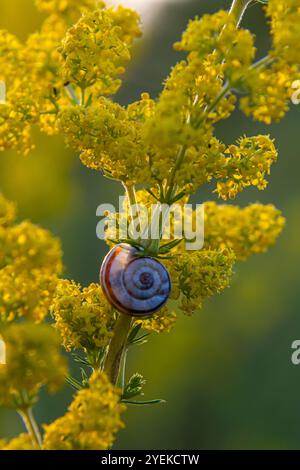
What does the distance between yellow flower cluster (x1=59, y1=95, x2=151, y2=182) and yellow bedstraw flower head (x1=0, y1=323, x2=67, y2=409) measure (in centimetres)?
72

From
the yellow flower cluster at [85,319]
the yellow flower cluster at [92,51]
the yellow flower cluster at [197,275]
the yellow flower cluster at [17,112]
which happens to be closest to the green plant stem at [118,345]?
the yellow flower cluster at [85,319]

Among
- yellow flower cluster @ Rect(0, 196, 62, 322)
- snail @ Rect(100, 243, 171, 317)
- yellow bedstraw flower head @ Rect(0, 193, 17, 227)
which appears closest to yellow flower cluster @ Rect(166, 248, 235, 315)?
snail @ Rect(100, 243, 171, 317)

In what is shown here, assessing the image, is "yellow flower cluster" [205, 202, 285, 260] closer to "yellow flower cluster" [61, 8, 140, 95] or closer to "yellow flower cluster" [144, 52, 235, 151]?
"yellow flower cluster" [144, 52, 235, 151]

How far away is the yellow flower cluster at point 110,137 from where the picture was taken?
2.88 metres

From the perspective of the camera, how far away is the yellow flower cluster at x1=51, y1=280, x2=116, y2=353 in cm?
302

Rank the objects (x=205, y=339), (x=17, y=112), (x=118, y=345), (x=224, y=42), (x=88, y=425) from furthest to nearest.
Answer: (x=205, y=339)
(x=17, y=112)
(x=118, y=345)
(x=224, y=42)
(x=88, y=425)

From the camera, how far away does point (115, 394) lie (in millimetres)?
2746

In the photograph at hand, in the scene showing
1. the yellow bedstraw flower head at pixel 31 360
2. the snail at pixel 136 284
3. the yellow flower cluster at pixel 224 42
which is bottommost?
the yellow bedstraw flower head at pixel 31 360

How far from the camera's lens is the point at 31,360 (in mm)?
2445

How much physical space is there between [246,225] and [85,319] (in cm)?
69

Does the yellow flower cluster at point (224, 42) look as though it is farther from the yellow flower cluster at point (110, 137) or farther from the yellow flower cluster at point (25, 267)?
the yellow flower cluster at point (25, 267)

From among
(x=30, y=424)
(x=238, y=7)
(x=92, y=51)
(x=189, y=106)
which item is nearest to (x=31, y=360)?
(x=30, y=424)

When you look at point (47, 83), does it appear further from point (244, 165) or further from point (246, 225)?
point (246, 225)

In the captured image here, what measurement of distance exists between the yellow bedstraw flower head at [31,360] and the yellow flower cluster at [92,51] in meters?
1.13
